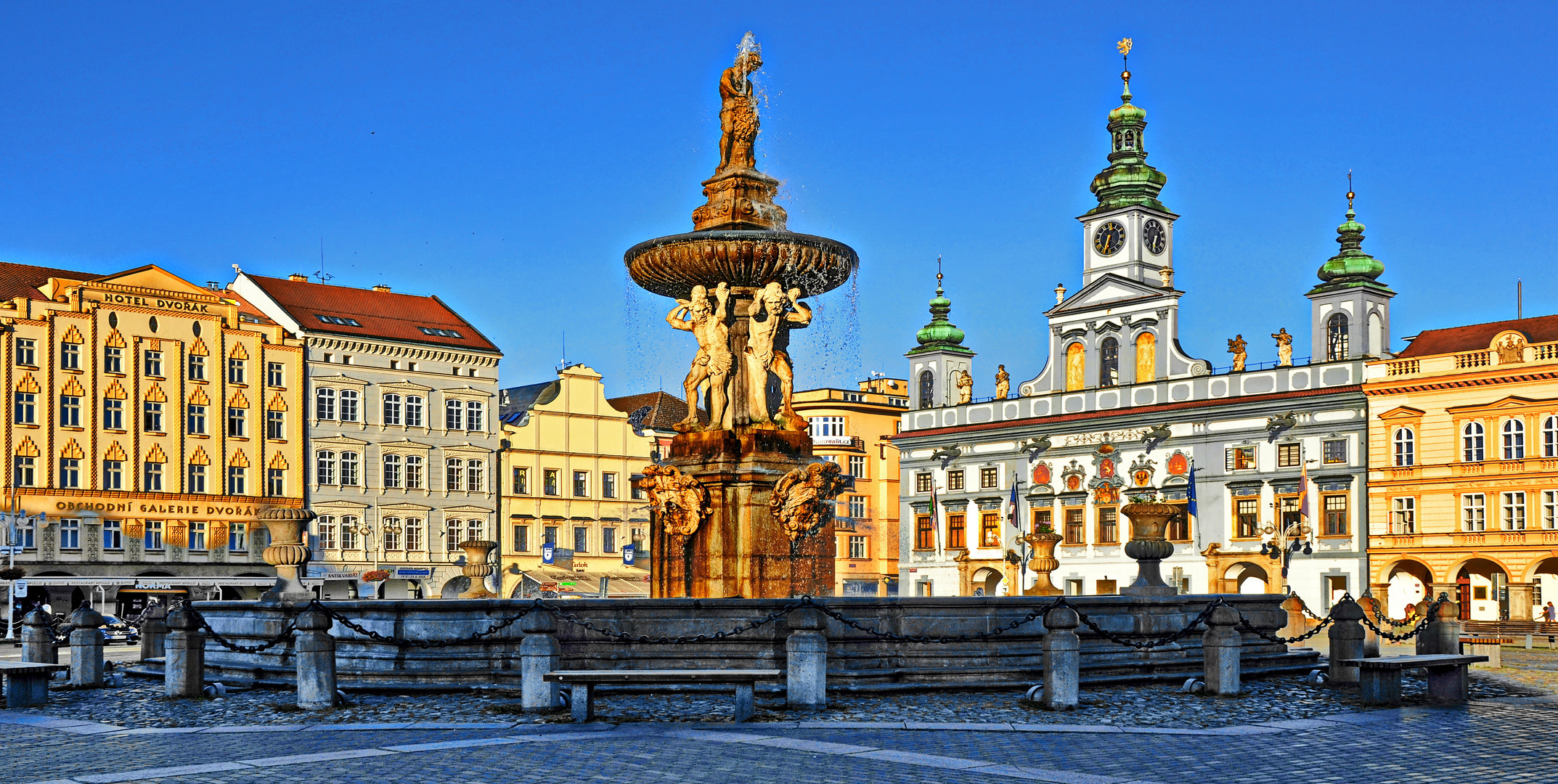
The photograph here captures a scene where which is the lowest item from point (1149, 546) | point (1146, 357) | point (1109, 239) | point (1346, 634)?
point (1346, 634)

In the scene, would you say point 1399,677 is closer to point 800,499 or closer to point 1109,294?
point 800,499

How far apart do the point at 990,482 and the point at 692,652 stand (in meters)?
55.3

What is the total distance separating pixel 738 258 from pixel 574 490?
169ft

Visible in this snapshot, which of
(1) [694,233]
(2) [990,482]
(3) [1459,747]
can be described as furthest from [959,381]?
(3) [1459,747]

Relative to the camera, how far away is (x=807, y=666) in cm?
1534

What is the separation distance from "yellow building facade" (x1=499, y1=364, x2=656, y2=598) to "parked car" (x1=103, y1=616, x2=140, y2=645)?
30124mm

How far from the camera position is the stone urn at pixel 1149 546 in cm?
2322

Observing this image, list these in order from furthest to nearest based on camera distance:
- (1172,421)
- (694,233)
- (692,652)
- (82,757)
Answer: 1. (1172,421)
2. (694,233)
3. (692,652)
4. (82,757)

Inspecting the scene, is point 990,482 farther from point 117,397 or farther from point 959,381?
point 117,397

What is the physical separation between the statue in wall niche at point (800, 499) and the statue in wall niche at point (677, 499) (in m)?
0.84

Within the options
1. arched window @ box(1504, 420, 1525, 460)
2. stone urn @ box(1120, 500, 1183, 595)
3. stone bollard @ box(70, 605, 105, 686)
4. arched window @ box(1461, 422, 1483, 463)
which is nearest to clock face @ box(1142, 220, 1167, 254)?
arched window @ box(1461, 422, 1483, 463)

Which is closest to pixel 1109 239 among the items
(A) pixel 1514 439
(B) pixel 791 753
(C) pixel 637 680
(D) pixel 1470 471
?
(D) pixel 1470 471

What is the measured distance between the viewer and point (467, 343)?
69.8 metres

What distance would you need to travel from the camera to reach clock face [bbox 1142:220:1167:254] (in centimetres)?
6850
